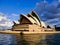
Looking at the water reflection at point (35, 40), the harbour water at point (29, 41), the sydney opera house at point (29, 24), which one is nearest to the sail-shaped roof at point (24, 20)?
the sydney opera house at point (29, 24)

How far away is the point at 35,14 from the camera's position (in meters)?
84.1

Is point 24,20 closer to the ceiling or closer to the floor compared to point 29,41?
closer to the ceiling

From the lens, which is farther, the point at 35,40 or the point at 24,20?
the point at 24,20

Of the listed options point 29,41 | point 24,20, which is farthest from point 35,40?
point 24,20

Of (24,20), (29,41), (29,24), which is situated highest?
(24,20)

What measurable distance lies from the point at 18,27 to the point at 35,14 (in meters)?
12.1

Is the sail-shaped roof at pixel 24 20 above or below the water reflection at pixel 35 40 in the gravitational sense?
above

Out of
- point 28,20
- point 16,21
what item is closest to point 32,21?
point 28,20

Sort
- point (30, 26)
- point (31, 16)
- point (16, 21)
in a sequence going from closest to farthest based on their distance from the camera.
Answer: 1. point (30, 26)
2. point (31, 16)
3. point (16, 21)

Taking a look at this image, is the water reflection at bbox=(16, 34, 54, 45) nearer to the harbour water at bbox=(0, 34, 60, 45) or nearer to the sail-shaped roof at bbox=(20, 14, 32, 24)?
the harbour water at bbox=(0, 34, 60, 45)

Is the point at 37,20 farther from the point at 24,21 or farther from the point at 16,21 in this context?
the point at 16,21

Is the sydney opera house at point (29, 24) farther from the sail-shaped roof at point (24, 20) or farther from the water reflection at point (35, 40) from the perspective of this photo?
the water reflection at point (35, 40)

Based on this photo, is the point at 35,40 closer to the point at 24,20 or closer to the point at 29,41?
the point at 29,41

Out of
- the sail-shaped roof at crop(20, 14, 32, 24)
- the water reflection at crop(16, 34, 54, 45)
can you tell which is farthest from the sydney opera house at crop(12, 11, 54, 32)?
the water reflection at crop(16, 34, 54, 45)
